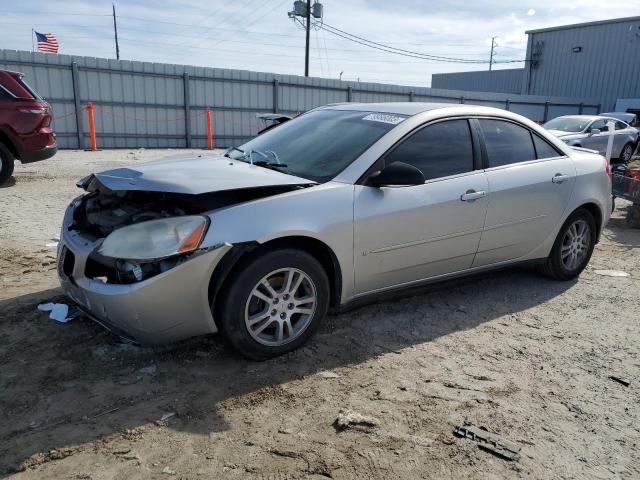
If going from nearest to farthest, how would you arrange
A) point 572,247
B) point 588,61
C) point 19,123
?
point 572,247, point 19,123, point 588,61

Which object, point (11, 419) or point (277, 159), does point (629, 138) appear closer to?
point (277, 159)

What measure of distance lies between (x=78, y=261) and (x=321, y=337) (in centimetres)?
165

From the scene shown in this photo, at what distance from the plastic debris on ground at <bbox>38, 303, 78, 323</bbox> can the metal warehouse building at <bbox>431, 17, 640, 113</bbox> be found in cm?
3083

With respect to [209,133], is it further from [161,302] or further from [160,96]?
[161,302]

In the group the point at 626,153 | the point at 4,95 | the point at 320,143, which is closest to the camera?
the point at 320,143

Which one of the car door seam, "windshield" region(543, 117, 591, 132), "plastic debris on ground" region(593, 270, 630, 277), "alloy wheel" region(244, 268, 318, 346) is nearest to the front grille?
"alloy wheel" region(244, 268, 318, 346)

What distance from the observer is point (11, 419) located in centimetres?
256

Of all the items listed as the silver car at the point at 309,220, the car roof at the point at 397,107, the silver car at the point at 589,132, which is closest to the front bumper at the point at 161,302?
the silver car at the point at 309,220

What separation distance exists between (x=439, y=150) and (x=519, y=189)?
0.86 metres

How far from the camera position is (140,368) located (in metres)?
3.10

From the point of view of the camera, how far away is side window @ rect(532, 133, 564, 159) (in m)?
4.61

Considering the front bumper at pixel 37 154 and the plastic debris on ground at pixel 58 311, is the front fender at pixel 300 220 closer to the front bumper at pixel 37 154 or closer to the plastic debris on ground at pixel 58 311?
the plastic debris on ground at pixel 58 311

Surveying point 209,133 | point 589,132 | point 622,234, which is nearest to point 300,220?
point 622,234

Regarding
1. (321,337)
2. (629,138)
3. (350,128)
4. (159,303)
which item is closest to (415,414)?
(321,337)
